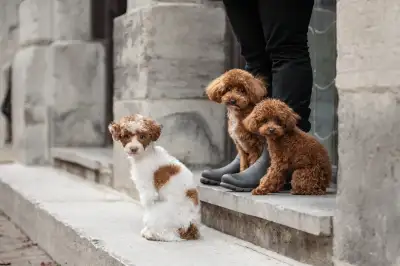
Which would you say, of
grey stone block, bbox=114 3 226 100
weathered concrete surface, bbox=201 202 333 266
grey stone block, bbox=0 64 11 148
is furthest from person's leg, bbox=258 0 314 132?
grey stone block, bbox=0 64 11 148

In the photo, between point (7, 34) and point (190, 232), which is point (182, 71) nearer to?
point (190, 232)

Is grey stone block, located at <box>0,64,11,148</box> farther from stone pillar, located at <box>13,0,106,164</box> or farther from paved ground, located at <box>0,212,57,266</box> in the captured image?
paved ground, located at <box>0,212,57,266</box>

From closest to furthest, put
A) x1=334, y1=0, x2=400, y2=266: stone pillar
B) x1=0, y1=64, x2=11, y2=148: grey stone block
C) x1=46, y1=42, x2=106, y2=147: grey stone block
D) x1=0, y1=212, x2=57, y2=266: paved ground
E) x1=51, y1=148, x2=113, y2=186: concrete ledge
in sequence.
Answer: x1=334, y1=0, x2=400, y2=266: stone pillar < x1=0, y1=212, x2=57, y2=266: paved ground < x1=51, y1=148, x2=113, y2=186: concrete ledge < x1=46, y1=42, x2=106, y2=147: grey stone block < x1=0, y1=64, x2=11, y2=148: grey stone block

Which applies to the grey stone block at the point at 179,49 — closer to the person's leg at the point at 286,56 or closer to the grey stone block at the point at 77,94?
the person's leg at the point at 286,56

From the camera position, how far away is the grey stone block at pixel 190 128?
420 cm

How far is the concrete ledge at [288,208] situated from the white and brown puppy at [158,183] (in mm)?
186

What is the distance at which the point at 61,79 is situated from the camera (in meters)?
6.13

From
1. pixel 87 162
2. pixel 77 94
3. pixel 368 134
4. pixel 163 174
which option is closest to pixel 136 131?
pixel 163 174

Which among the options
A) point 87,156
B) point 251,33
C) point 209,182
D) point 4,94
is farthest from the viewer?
point 4,94

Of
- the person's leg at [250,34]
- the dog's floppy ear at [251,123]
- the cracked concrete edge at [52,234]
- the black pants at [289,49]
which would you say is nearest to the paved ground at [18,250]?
the cracked concrete edge at [52,234]

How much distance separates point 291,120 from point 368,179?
72cm

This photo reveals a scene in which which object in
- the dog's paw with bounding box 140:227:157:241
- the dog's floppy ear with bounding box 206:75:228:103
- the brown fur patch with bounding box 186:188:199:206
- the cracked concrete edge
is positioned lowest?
the cracked concrete edge

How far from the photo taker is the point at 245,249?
309cm

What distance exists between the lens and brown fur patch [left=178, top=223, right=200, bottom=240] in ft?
10.5
